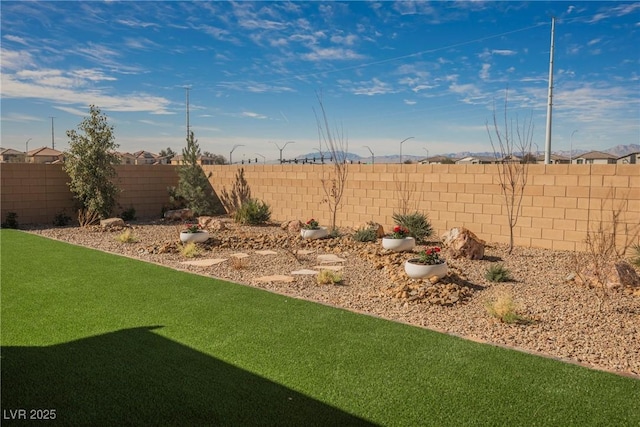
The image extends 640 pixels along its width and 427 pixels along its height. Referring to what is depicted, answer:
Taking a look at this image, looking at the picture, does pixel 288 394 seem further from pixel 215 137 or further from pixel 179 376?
pixel 215 137

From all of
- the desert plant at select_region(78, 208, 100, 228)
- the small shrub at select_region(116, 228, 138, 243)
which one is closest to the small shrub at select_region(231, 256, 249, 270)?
the small shrub at select_region(116, 228, 138, 243)

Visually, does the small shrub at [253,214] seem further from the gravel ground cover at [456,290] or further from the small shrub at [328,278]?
the small shrub at [328,278]

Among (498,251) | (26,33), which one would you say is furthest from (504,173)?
(26,33)

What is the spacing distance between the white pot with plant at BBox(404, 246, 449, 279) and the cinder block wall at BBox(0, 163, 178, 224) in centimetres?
1366

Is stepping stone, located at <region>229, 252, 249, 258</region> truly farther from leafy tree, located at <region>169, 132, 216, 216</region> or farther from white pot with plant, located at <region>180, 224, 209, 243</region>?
leafy tree, located at <region>169, 132, 216, 216</region>

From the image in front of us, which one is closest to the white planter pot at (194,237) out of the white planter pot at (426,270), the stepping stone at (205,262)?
the stepping stone at (205,262)

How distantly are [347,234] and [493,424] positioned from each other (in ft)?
32.0

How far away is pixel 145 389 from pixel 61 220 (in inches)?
565

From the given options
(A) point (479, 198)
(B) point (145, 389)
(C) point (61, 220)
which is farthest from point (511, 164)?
(C) point (61, 220)

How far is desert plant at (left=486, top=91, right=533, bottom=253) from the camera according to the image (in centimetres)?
1120

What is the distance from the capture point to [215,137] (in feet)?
117

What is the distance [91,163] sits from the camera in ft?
54.2

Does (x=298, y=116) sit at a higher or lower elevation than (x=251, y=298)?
higher

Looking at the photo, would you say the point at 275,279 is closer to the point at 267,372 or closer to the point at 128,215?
the point at 267,372
